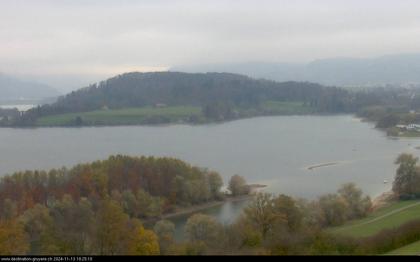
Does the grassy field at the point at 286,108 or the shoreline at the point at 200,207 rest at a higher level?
the grassy field at the point at 286,108

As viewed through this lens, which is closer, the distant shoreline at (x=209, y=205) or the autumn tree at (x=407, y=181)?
the distant shoreline at (x=209, y=205)

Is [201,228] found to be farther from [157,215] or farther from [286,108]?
[286,108]

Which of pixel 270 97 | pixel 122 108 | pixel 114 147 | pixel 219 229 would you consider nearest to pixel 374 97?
pixel 270 97

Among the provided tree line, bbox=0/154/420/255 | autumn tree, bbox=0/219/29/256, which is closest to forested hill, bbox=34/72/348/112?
tree line, bbox=0/154/420/255

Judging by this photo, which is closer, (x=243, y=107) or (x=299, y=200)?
(x=299, y=200)

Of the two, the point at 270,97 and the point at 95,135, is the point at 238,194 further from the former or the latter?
the point at 270,97

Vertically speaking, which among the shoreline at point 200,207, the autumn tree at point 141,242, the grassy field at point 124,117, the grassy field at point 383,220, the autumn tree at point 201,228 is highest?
the grassy field at point 124,117

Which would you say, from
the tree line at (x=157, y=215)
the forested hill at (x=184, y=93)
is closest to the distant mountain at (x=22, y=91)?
the forested hill at (x=184, y=93)

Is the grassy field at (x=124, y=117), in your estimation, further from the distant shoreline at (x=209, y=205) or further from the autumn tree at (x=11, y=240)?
the autumn tree at (x=11, y=240)
